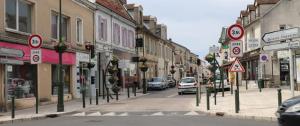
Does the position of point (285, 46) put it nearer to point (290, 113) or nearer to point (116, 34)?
point (290, 113)

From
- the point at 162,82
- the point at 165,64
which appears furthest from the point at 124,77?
the point at 165,64

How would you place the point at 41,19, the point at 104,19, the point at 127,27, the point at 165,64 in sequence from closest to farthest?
the point at 41,19, the point at 104,19, the point at 127,27, the point at 165,64

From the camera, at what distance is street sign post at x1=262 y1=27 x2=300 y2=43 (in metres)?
18.5

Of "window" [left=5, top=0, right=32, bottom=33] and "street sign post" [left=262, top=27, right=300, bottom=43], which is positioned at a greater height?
"window" [left=5, top=0, right=32, bottom=33]

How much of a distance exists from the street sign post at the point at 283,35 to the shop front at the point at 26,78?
33.5 ft

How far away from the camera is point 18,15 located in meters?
26.7

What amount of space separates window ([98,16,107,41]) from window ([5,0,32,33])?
1362 cm

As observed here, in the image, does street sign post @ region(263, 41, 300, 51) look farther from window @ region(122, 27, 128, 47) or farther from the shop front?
window @ region(122, 27, 128, 47)

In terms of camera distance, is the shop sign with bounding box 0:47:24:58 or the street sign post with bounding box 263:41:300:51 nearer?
the street sign post with bounding box 263:41:300:51

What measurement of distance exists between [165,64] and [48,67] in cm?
5438

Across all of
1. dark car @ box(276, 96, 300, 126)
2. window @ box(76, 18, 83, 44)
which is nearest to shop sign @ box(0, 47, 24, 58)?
window @ box(76, 18, 83, 44)

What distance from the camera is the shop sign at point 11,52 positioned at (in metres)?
24.0

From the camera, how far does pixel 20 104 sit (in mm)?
Result: 26344

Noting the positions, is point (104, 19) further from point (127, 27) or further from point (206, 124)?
point (206, 124)
